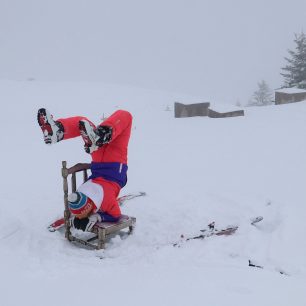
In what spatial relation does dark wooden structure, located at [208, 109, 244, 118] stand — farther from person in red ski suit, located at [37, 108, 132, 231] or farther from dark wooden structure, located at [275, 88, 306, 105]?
person in red ski suit, located at [37, 108, 132, 231]

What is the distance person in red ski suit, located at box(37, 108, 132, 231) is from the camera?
5270 millimetres

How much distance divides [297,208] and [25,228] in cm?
379

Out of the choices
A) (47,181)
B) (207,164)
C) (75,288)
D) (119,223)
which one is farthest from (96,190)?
(207,164)

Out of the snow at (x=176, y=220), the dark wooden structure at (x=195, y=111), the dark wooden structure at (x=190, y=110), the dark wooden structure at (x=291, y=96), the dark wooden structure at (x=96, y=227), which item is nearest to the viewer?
the snow at (x=176, y=220)

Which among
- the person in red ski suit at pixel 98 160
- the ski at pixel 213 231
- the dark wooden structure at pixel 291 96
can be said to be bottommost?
the ski at pixel 213 231

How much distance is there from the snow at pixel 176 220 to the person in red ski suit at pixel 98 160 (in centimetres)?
42

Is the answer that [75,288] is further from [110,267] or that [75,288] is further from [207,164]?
[207,164]

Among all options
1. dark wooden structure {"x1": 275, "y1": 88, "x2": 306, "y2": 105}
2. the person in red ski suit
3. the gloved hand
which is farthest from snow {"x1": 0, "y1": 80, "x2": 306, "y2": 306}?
dark wooden structure {"x1": 275, "y1": 88, "x2": 306, "y2": 105}

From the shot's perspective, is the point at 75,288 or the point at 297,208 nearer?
the point at 75,288

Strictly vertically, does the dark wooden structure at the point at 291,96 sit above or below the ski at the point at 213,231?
above

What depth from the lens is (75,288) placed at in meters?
Answer: 3.98

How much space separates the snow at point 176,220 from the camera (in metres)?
3.93

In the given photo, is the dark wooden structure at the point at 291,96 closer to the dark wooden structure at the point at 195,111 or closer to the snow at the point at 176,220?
the dark wooden structure at the point at 195,111

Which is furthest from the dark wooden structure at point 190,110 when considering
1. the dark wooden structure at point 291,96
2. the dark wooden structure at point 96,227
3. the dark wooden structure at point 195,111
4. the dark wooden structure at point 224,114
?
the dark wooden structure at point 96,227
